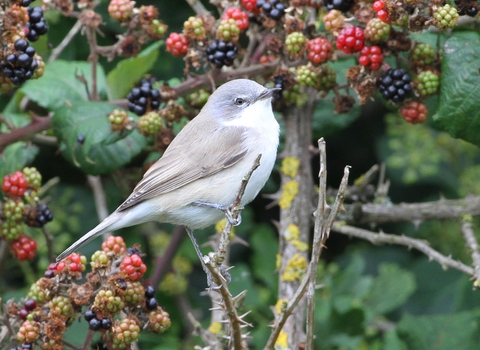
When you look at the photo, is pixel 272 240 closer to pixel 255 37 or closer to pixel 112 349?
pixel 255 37

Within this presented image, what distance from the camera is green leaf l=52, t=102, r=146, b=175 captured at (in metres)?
4.29

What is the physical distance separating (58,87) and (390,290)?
2.90 metres

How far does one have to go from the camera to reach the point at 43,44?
16.2ft

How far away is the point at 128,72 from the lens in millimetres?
4762

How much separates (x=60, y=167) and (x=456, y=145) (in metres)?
3.55

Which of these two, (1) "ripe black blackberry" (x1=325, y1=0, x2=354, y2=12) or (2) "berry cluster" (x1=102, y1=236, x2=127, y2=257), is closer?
(2) "berry cluster" (x1=102, y1=236, x2=127, y2=257)

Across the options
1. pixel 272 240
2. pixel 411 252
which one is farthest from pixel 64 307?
pixel 411 252

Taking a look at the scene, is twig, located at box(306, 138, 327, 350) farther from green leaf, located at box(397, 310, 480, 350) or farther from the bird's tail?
green leaf, located at box(397, 310, 480, 350)

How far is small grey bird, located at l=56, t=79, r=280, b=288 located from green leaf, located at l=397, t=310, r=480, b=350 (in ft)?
5.08

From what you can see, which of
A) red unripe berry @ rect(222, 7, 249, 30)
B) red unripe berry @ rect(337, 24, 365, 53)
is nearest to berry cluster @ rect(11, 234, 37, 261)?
red unripe berry @ rect(222, 7, 249, 30)

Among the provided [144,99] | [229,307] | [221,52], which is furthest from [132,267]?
[221,52]

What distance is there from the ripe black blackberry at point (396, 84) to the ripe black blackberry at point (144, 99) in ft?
4.56

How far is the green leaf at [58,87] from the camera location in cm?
477

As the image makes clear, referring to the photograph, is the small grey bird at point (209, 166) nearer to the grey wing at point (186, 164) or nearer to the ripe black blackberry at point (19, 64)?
the grey wing at point (186, 164)
